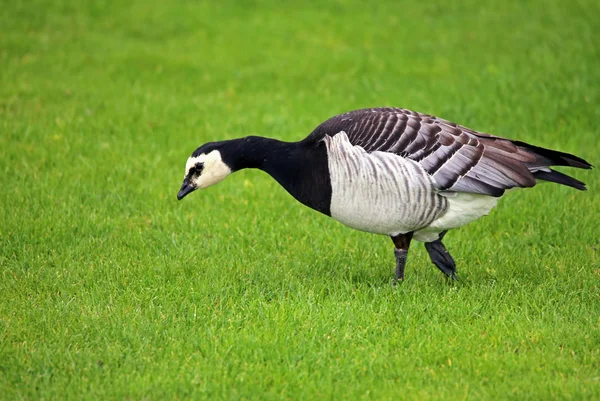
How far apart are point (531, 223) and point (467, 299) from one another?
6.28 feet

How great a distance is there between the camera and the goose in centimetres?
612

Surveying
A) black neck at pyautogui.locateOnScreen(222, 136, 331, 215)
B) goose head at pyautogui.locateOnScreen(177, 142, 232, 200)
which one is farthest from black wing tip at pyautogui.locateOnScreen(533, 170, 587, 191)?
goose head at pyautogui.locateOnScreen(177, 142, 232, 200)

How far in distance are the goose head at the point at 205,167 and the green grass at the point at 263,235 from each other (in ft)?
2.65

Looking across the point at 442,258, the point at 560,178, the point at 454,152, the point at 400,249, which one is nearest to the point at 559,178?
the point at 560,178

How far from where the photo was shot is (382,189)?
6102mm

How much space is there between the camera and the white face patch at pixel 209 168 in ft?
21.7

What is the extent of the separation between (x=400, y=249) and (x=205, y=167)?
1.77 m

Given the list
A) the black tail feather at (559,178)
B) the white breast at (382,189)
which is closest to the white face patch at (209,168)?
the white breast at (382,189)

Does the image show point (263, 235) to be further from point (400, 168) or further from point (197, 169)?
point (400, 168)

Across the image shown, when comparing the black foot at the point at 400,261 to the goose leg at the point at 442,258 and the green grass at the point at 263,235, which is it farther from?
the goose leg at the point at 442,258

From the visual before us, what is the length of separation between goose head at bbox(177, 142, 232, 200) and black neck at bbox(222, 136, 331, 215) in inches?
2.6

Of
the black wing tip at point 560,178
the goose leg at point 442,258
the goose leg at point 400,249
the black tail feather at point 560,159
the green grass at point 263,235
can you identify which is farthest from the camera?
the goose leg at point 442,258

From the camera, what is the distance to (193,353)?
559cm

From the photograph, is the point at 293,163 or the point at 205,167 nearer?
the point at 293,163
